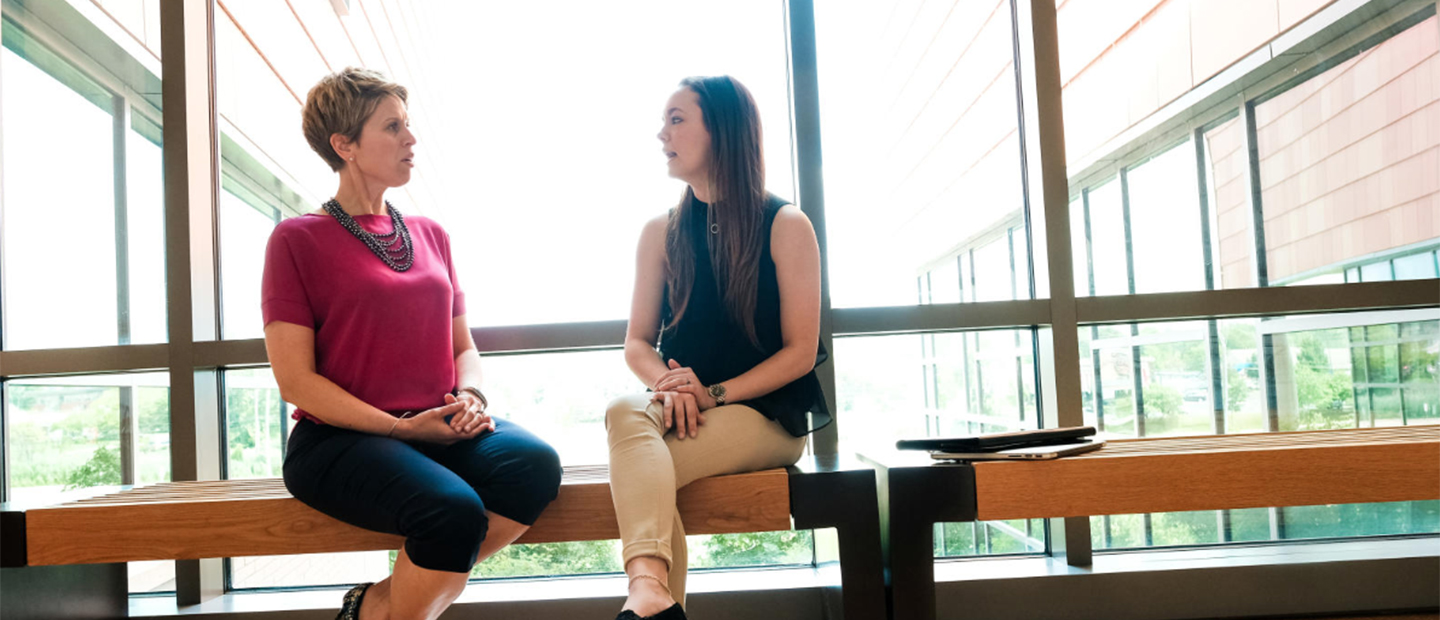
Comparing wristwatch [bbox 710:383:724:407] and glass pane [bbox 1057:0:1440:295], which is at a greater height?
glass pane [bbox 1057:0:1440:295]

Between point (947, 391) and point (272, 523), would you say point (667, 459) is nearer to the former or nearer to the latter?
point (272, 523)

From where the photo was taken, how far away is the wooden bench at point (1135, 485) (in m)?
1.75

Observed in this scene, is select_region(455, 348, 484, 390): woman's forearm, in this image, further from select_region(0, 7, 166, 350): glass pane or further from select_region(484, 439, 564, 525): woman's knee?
select_region(0, 7, 166, 350): glass pane

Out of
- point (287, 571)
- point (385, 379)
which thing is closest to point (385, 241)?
point (385, 379)

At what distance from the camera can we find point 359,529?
179cm

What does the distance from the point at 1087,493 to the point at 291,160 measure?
2.48 m

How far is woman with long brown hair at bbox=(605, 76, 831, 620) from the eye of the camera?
186 centimetres

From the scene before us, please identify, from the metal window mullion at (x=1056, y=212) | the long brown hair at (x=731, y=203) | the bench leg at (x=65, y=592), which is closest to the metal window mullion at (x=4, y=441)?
the bench leg at (x=65, y=592)

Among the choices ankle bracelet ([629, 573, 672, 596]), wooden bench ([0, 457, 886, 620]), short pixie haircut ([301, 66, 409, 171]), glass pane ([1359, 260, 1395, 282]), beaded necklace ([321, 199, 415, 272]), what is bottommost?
ankle bracelet ([629, 573, 672, 596])

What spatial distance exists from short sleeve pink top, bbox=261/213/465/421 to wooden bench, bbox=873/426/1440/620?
104cm

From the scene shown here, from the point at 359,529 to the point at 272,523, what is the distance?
177 mm

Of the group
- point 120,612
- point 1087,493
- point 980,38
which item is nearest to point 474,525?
point 1087,493

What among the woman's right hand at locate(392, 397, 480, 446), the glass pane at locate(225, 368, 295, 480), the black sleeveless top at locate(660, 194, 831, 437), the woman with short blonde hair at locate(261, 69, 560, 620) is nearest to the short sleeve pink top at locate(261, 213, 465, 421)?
the woman with short blonde hair at locate(261, 69, 560, 620)

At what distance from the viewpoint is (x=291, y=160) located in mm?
2828
